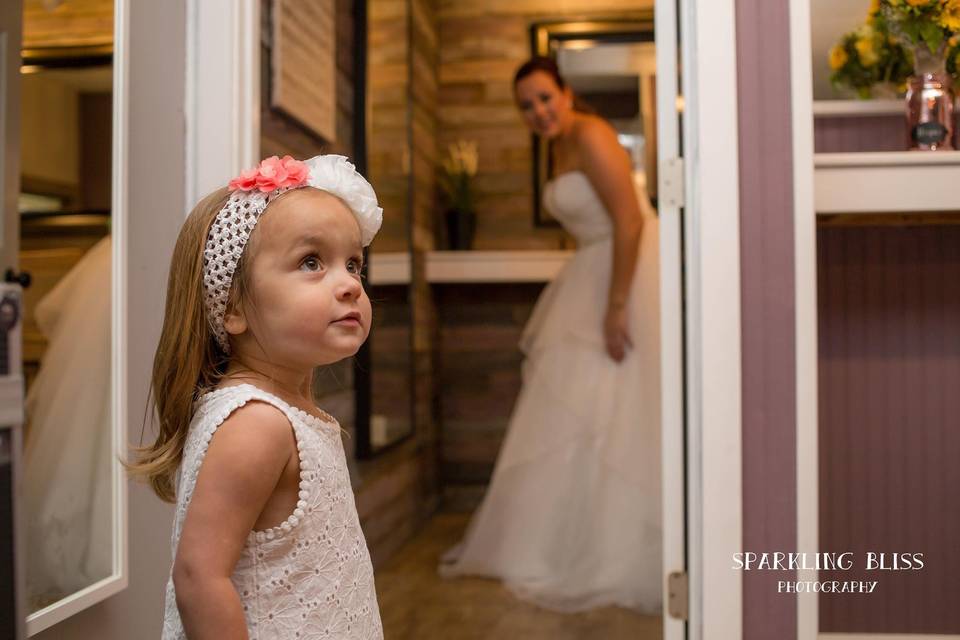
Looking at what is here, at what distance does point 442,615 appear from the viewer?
98.1 inches

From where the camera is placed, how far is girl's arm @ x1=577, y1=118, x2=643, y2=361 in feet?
9.33

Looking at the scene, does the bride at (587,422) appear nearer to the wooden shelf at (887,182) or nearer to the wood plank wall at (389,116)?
the wood plank wall at (389,116)

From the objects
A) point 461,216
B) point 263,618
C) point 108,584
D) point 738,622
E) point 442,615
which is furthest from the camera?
point 461,216

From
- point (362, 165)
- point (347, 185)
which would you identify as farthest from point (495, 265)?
point (347, 185)

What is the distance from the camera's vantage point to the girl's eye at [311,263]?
99 cm

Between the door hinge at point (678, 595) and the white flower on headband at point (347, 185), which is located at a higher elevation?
the white flower on headband at point (347, 185)

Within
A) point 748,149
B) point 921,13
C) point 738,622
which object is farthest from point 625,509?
point 921,13

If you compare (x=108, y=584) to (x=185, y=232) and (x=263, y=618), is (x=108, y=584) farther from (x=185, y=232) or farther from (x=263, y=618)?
(x=185, y=232)

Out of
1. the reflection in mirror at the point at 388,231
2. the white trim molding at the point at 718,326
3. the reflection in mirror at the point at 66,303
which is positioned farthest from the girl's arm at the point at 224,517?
the reflection in mirror at the point at 388,231

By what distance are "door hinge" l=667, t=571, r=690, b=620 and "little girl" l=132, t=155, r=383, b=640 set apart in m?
0.81

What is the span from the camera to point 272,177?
3.28 ft

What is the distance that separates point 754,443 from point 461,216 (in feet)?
8.50

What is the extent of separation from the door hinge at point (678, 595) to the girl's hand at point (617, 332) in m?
1.22

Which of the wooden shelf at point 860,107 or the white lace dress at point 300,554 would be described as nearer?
the white lace dress at point 300,554
